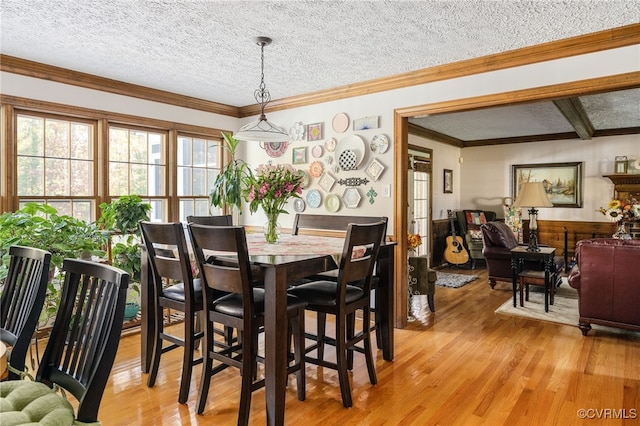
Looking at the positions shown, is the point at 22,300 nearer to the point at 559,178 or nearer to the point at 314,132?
the point at 314,132

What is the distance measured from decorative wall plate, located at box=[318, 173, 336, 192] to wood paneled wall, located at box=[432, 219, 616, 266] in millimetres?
3361

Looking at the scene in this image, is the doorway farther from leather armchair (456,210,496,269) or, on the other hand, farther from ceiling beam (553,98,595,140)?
ceiling beam (553,98,595,140)

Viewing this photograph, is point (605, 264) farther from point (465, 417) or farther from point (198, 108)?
point (198, 108)

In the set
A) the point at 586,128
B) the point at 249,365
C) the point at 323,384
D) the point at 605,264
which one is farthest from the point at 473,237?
the point at 249,365

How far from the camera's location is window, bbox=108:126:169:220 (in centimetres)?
423

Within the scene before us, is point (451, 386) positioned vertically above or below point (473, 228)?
below

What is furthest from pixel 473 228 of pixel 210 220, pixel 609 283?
pixel 210 220

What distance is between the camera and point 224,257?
2293mm

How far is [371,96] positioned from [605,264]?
2581 mm

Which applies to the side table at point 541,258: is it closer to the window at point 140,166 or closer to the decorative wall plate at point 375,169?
the decorative wall plate at point 375,169

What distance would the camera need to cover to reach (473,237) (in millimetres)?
7336

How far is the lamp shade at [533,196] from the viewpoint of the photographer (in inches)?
191

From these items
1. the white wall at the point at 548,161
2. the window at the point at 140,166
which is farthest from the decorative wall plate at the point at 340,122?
the white wall at the point at 548,161

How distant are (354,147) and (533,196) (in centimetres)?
226
